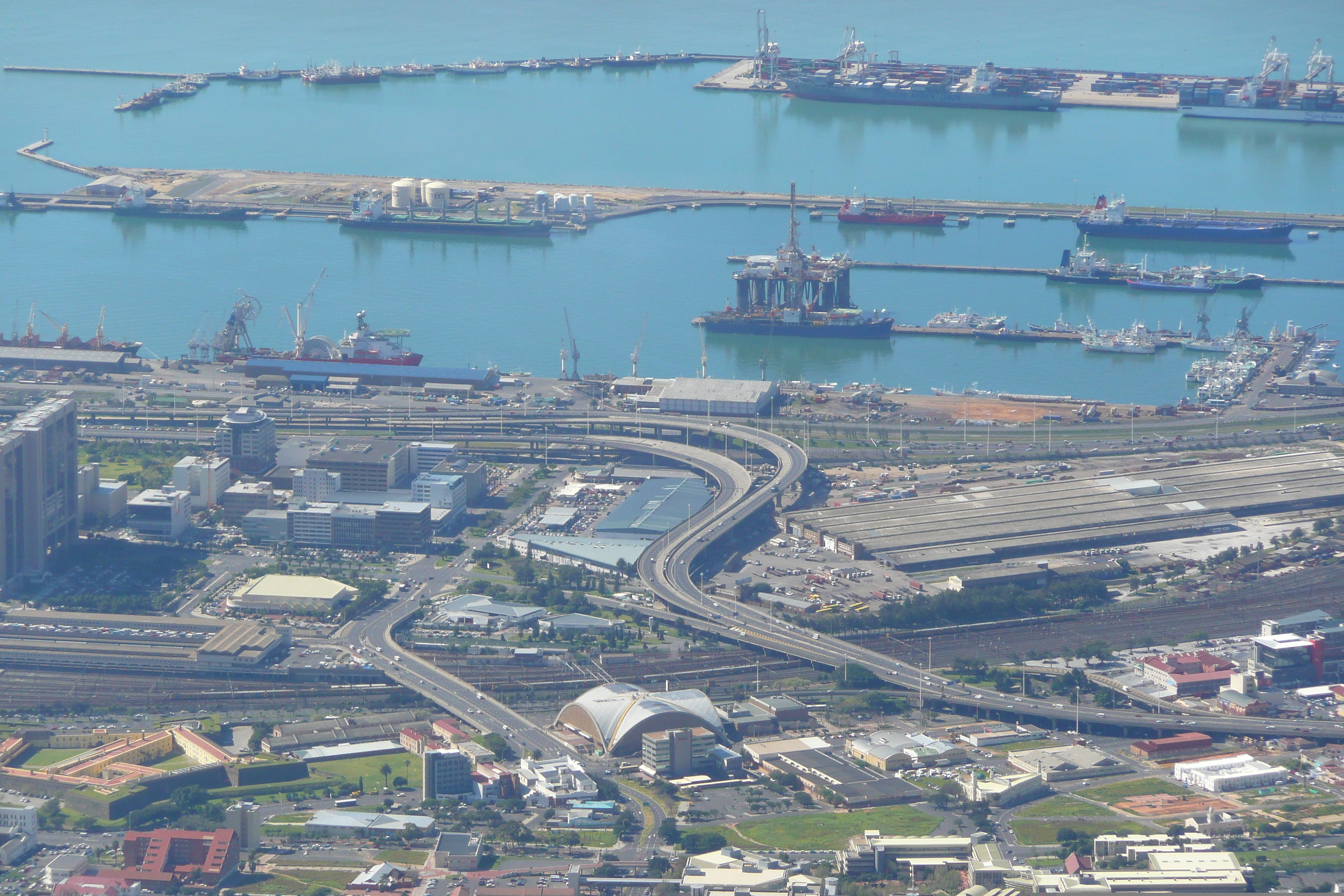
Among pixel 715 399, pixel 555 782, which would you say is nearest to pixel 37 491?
pixel 555 782

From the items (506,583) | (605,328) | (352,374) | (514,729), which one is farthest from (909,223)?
(514,729)

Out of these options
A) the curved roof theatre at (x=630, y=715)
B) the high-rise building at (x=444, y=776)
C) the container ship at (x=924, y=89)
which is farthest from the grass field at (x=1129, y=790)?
the container ship at (x=924, y=89)

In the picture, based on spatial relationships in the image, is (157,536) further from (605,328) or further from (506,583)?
(605,328)

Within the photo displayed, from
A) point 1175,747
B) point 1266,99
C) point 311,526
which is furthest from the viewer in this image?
point 1266,99

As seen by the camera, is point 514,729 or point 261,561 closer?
point 514,729

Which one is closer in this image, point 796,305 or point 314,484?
point 314,484

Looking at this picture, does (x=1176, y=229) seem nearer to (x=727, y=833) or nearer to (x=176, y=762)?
(x=727, y=833)

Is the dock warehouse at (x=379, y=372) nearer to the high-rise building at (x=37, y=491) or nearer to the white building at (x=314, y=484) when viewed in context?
the white building at (x=314, y=484)
